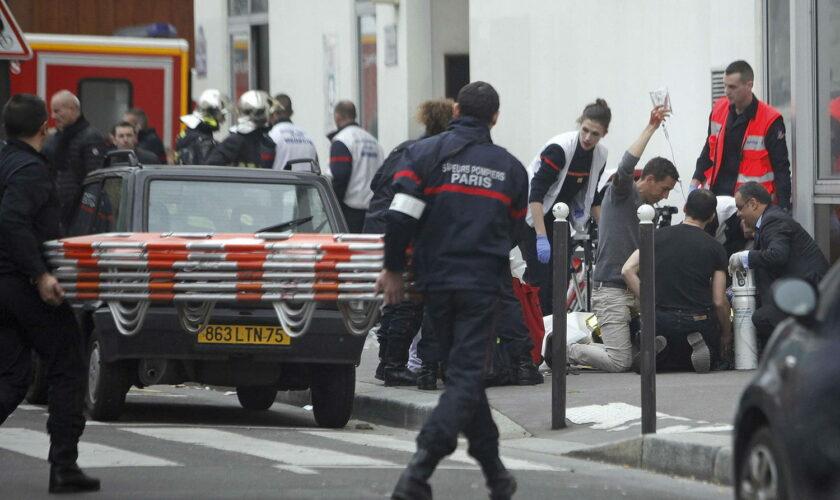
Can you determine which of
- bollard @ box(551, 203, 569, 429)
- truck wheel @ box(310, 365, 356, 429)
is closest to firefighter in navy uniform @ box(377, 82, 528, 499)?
bollard @ box(551, 203, 569, 429)

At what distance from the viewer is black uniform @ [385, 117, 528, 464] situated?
7.70 meters

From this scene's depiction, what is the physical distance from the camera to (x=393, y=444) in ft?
34.7

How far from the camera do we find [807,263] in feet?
42.0

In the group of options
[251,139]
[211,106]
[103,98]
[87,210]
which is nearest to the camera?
[87,210]

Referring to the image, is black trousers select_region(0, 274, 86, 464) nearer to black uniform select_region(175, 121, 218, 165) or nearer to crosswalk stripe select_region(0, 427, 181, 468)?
crosswalk stripe select_region(0, 427, 181, 468)

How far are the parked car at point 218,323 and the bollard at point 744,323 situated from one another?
309 cm

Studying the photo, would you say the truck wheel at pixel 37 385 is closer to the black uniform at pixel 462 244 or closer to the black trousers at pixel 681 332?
the black trousers at pixel 681 332

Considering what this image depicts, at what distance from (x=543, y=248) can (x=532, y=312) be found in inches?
24.9

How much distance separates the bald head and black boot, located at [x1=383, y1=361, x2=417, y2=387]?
361 centimetres

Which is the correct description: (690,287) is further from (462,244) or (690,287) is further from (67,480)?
(67,480)

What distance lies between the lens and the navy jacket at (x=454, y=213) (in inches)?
305

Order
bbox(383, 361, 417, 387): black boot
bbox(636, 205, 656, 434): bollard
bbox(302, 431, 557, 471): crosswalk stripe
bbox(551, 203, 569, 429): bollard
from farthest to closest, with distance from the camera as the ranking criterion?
bbox(383, 361, 417, 387): black boot < bbox(551, 203, 569, 429): bollard < bbox(636, 205, 656, 434): bollard < bbox(302, 431, 557, 471): crosswalk stripe

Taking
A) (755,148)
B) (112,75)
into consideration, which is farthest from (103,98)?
(755,148)

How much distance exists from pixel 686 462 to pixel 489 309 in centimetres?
188
